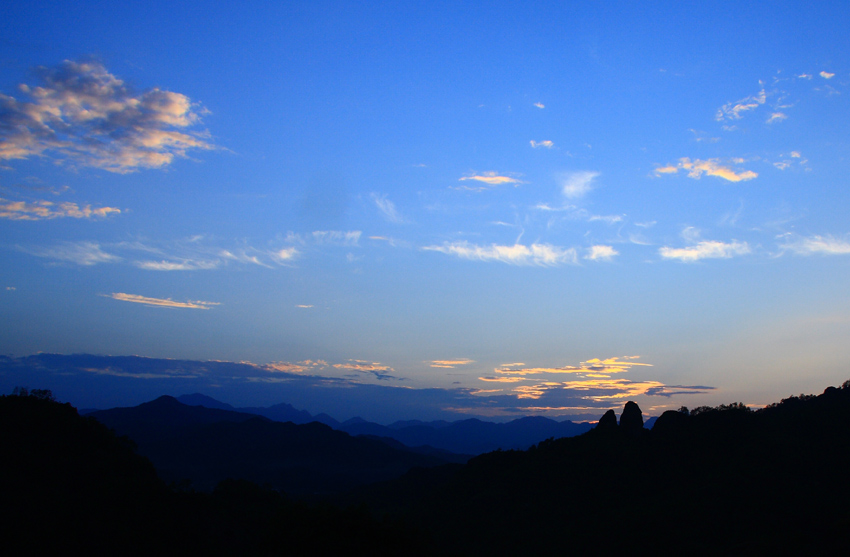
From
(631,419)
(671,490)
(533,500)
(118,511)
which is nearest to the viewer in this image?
(118,511)

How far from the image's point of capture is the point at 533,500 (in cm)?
8081

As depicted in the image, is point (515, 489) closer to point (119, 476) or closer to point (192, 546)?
point (192, 546)

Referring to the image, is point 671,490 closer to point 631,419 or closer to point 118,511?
point 631,419

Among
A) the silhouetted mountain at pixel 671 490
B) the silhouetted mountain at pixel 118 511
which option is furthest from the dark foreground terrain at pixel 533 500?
the silhouetted mountain at pixel 671 490

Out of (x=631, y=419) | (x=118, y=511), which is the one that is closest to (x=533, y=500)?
(x=631, y=419)

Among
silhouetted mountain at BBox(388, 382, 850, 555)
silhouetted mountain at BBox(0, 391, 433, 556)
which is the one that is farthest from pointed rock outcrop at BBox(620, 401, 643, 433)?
silhouetted mountain at BBox(0, 391, 433, 556)

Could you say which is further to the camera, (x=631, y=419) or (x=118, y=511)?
(x=631, y=419)

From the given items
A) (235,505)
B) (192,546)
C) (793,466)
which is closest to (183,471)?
(235,505)

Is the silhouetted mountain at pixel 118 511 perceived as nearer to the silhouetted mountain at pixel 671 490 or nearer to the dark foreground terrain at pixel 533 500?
the dark foreground terrain at pixel 533 500

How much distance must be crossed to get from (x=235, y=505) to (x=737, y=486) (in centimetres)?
6557

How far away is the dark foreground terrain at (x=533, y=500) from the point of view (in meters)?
45.2

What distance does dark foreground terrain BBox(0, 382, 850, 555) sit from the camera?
45.2 metres

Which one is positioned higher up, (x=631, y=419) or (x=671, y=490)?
(x=631, y=419)

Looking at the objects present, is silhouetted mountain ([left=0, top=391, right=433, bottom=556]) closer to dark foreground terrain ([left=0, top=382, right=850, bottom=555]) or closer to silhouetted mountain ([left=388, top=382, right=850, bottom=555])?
dark foreground terrain ([left=0, top=382, right=850, bottom=555])
